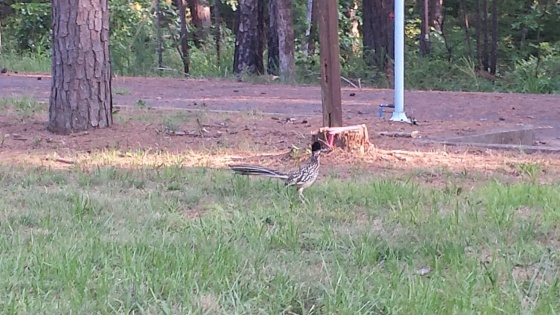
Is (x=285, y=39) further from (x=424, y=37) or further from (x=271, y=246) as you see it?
(x=271, y=246)

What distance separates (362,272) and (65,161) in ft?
12.7

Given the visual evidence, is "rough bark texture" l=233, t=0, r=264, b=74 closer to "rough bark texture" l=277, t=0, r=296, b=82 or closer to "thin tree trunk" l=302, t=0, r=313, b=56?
"rough bark texture" l=277, t=0, r=296, b=82

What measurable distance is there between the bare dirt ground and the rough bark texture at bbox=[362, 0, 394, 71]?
3.81m

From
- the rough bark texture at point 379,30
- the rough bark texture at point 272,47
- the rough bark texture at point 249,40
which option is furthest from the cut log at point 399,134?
the rough bark texture at point 249,40

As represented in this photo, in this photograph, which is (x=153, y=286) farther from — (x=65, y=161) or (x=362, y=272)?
(x=65, y=161)

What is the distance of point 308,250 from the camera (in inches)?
182

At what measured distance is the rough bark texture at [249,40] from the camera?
65.4ft

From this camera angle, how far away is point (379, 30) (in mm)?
19781

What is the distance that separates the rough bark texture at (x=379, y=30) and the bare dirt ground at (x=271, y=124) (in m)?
3.81

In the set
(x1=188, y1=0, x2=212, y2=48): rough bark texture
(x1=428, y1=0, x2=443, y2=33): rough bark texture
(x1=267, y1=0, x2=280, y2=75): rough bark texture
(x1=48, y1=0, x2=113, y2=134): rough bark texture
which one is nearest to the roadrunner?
(x1=48, y1=0, x2=113, y2=134): rough bark texture

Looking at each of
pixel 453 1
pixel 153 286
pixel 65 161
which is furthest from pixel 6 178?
pixel 453 1

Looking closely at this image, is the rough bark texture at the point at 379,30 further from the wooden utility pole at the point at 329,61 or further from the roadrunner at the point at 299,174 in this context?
the roadrunner at the point at 299,174

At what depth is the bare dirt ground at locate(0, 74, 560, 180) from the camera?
772 centimetres

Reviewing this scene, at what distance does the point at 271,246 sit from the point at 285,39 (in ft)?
47.1
